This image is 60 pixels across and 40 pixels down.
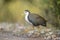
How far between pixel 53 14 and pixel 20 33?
2406mm

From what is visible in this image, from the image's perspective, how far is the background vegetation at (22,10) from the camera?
42.2 ft

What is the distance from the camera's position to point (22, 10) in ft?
48.3

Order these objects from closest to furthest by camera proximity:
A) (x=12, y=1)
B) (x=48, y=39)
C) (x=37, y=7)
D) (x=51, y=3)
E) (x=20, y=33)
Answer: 1. (x=48, y=39)
2. (x=20, y=33)
3. (x=51, y=3)
4. (x=37, y=7)
5. (x=12, y=1)

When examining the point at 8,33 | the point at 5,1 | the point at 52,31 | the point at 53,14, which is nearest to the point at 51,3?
the point at 53,14

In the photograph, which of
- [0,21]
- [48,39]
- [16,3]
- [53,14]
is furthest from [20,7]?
[48,39]

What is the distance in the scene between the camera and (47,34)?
10477mm

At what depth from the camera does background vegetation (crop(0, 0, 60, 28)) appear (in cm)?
1288

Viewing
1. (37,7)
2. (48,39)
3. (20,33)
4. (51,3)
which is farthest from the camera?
(37,7)

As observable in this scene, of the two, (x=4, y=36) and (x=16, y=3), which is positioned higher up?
(x=16, y=3)

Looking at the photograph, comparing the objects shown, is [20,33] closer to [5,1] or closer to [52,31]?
[52,31]

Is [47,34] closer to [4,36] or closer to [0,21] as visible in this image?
[4,36]

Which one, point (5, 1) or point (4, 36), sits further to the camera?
point (5, 1)

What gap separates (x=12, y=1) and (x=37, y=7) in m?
1.60

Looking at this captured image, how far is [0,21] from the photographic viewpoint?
570 inches
